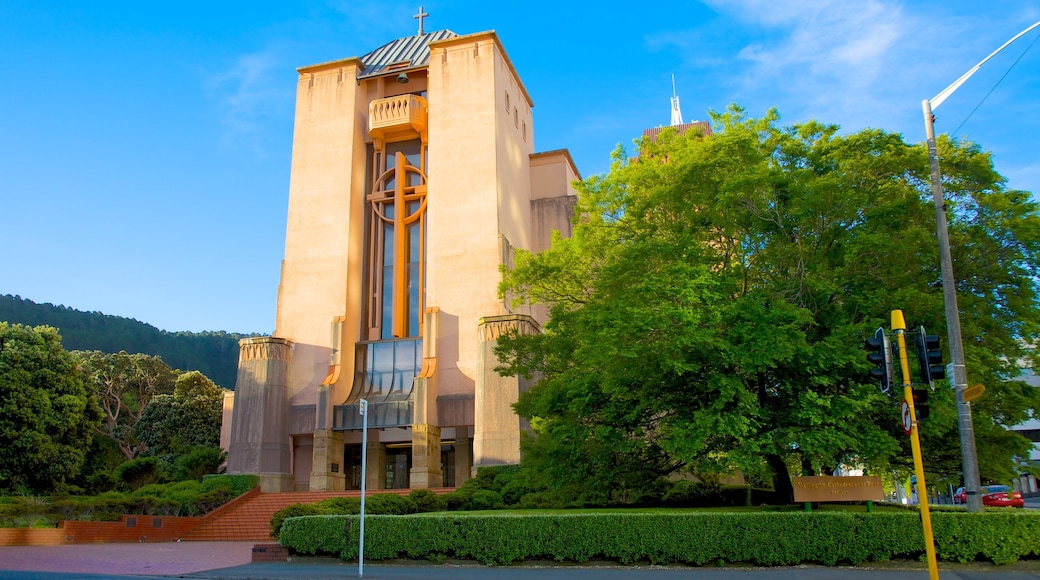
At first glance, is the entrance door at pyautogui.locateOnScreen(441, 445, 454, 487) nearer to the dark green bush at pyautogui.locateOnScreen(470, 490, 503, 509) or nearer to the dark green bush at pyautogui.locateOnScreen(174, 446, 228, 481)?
the dark green bush at pyautogui.locateOnScreen(174, 446, 228, 481)

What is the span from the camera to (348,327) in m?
42.6

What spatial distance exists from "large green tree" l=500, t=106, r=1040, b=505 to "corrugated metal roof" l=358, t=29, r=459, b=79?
3106 cm

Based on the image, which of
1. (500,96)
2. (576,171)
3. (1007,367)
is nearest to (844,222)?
(1007,367)

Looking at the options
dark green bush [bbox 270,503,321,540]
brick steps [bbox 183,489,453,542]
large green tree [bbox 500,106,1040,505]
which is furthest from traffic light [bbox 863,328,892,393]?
brick steps [bbox 183,489,453,542]

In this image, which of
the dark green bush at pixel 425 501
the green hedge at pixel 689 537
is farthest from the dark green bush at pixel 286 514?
the green hedge at pixel 689 537

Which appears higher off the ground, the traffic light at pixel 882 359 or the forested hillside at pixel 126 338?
the forested hillside at pixel 126 338

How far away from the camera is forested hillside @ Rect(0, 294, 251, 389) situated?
120688mm

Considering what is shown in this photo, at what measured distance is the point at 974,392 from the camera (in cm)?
1268

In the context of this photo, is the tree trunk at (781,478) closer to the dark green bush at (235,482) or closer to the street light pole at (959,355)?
the street light pole at (959,355)

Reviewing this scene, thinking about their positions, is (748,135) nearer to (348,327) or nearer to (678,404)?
(678,404)

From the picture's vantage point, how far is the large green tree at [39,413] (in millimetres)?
37844

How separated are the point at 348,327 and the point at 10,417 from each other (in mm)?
16971

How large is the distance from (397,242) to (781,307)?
3115cm

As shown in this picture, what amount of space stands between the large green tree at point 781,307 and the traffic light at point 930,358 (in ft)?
11.5
